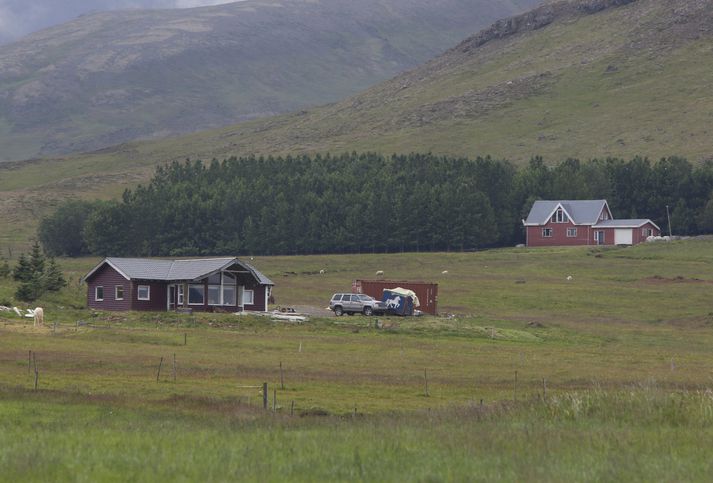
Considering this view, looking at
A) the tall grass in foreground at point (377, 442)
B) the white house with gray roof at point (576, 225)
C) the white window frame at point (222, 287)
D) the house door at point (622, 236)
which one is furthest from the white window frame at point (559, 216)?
the tall grass in foreground at point (377, 442)

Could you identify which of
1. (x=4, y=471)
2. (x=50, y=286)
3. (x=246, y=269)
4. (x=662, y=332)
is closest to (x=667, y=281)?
(x=662, y=332)

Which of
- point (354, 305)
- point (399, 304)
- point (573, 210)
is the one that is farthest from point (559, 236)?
point (354, 305)

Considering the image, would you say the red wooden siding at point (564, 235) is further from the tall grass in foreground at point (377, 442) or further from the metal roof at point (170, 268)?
the tall grass in foreground at point (377, 442)

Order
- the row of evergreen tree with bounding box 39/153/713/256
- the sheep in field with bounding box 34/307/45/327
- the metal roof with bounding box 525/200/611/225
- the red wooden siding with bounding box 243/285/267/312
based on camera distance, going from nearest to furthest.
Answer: the sheep in field with bounding box 34/307/45/327
the red wooden siding with bounding box 243/285/267/312
the row of evergreen tree with bounding box 39/153/713/256
the metal roof with bounding box 525/200/611/225

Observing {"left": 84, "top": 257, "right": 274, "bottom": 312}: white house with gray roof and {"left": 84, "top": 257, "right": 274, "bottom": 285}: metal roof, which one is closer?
{"left": 84, "top": 257, "right": 274, "bottom": 285}: metal roof

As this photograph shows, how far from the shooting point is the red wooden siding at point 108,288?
81.6 m

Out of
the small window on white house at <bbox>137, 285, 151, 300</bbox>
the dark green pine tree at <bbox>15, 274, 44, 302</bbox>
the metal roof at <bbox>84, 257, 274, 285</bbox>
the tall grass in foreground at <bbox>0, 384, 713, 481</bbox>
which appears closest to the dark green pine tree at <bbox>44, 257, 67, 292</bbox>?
the metal roof at <bbox>84, 257, 274, 285</bbox>

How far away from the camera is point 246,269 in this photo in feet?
271

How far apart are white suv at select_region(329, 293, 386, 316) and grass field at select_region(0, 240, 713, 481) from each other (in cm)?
434

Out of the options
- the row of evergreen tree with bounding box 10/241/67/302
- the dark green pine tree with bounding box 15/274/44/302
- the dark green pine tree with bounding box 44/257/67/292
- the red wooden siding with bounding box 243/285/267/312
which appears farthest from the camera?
the red wooden siding with bounding box 243/285/267/312

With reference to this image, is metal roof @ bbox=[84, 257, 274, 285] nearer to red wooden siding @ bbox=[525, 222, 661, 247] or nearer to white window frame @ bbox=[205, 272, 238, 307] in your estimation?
white window frame @ bbox=[205, 272, 238, 307]

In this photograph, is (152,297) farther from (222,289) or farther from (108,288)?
(222,289)

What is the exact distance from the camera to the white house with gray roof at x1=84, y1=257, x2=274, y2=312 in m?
81.3

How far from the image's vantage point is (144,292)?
81.7m
